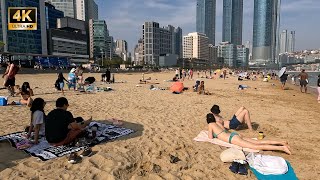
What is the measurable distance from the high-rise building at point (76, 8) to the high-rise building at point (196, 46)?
75.1 metres

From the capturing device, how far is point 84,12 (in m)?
168

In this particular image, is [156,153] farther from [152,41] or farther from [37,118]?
[152,41]

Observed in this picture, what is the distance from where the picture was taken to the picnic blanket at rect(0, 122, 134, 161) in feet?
15.1

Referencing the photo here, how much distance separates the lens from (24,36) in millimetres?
81000

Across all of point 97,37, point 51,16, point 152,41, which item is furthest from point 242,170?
point 152,41

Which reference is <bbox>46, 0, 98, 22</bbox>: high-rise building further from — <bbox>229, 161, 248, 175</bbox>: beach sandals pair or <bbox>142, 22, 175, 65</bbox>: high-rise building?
<bbox>229, 161, 248, 175</bbox>: beach sandals pair

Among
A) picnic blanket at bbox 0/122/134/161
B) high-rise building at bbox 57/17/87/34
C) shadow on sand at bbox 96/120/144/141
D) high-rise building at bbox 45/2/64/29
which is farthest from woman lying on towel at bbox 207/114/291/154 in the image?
high-rise building at bbox 45/2/64/29

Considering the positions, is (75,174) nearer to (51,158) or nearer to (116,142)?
(51,158)

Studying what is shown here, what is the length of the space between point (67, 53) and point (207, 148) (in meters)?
105

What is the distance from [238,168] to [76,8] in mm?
182068

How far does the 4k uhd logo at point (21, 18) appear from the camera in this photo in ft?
43.7

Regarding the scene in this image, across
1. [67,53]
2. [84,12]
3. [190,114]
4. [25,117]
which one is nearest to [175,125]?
[190,114]

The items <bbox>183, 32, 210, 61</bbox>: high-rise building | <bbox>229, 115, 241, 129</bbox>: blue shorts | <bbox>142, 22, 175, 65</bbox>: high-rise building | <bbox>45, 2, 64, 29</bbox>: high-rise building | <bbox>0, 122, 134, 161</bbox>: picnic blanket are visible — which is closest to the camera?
<bbox>0, 122, 134, 161</bbox>: picnic blanket

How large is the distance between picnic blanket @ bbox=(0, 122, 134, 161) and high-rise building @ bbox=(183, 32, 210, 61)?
614 ft
